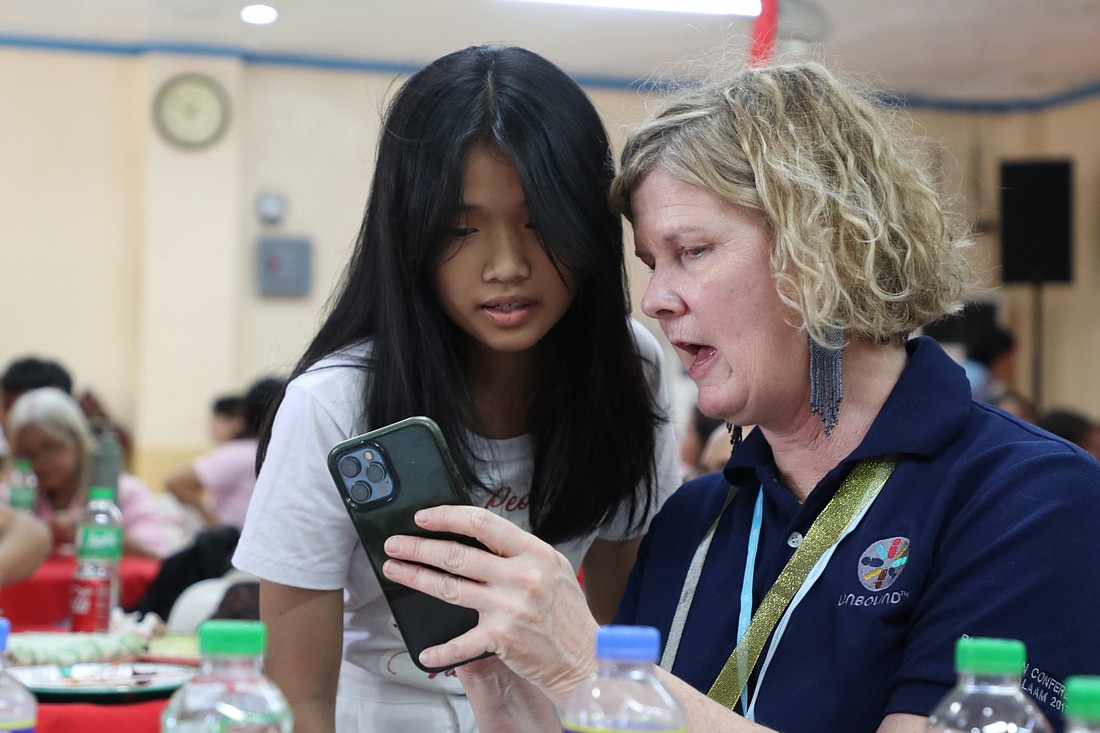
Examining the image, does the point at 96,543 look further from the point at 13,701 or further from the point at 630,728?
the point at 630,728

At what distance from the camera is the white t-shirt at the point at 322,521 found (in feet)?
4.34

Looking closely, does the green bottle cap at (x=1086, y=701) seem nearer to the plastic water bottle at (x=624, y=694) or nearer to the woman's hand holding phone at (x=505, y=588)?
the plastic water bottle at (x=624, y=694)

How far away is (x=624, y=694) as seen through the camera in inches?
33.6

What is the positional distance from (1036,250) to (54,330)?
633cm

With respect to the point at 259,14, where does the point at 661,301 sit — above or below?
below

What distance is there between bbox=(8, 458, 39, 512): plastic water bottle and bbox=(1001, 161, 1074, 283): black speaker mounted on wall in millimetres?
6347

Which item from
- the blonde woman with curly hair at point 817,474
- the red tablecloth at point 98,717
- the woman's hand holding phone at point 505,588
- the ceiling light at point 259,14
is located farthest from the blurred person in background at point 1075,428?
the woman's hand holding phone at point 505,588

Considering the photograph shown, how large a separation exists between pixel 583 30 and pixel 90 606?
5.40 metres

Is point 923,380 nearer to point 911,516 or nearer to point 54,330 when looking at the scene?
point 911,516

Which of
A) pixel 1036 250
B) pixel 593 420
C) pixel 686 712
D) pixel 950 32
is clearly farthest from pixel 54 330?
pixel 686 712

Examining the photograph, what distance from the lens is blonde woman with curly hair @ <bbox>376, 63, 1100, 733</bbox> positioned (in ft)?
3.47

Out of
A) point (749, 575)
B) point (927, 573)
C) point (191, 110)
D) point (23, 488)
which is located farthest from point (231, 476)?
point (927, 573)

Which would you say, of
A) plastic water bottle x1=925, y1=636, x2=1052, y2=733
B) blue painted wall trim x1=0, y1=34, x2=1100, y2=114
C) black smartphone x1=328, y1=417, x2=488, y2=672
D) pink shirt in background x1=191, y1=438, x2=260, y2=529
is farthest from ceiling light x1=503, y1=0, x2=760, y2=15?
plastic water bottle x1=925, y1=636, x2=1052, y2=733

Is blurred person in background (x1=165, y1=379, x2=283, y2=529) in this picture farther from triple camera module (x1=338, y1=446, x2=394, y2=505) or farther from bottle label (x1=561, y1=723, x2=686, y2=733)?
bottle label (x1=561, y1=723, x2=686, y2=733)
